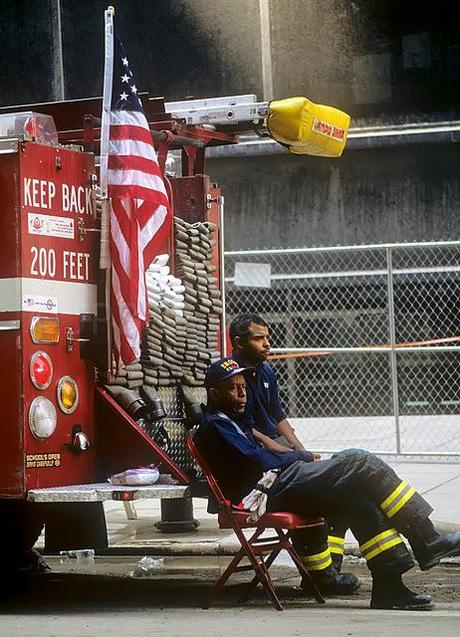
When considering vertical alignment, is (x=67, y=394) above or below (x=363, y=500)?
above

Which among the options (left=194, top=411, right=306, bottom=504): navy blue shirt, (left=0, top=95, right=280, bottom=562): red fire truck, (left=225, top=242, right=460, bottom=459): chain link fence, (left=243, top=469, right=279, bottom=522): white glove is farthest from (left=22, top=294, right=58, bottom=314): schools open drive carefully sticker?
(left=225, top=242, right=460, bottom=459): chain link fence

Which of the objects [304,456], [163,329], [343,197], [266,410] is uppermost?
[343,197]

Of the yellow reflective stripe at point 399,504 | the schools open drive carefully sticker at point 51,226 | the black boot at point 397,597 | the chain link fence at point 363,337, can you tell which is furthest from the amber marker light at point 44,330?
the chain link fence at point 363,337

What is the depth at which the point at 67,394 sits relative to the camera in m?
8.32

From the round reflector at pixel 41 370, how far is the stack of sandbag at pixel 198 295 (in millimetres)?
1233

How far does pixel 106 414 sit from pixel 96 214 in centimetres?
112

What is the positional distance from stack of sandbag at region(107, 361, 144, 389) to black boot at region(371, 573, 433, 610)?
6.14ft

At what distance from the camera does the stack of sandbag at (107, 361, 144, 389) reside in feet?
28.0

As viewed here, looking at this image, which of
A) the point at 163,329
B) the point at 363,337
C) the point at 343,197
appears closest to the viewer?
the point at 163,329

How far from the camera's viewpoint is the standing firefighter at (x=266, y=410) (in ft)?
27.3

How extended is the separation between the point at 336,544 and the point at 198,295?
1808 millimetres

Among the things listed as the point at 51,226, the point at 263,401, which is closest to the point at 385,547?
the point at 263,401

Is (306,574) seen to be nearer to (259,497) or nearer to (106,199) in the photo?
(259,497)

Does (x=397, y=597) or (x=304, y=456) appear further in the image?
(x=304, y=456)
